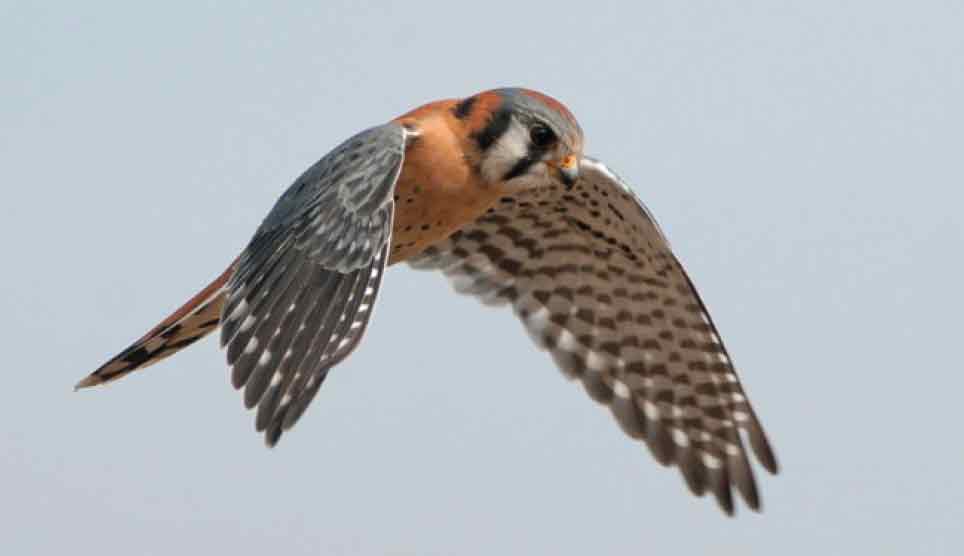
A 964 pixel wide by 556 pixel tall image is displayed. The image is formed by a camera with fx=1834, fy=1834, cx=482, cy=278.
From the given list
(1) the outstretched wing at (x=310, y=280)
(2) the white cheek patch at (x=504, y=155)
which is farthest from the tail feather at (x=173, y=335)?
(2) the white cheek patch at (x=504, y=155)

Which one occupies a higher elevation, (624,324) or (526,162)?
(526,162)

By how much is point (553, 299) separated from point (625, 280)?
1.21 feet

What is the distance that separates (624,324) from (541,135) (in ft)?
5.07

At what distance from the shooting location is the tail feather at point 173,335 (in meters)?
7.47

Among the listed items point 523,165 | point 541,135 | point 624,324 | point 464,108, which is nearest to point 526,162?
point 523,165

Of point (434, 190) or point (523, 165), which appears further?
point (523, 165)

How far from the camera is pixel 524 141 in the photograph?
7.69m

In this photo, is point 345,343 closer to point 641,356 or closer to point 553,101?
point 553,101

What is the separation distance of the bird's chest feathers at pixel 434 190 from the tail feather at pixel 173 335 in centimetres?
75

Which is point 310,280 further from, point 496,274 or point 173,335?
point 496,274

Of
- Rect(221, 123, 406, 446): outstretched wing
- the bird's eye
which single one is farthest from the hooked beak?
Rect(221, 123, 406, 446): outstretched wing

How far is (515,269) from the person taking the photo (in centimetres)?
880

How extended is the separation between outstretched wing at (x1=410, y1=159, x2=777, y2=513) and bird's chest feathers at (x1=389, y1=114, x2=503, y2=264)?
861 millimetres

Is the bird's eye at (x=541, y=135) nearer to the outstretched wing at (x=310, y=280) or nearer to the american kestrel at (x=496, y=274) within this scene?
the american kestrel at (x=496, y=274)
